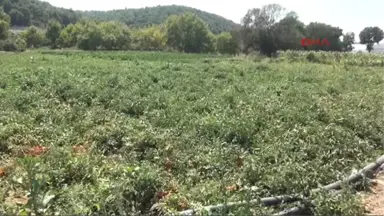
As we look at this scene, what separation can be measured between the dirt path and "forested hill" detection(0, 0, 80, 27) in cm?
13202

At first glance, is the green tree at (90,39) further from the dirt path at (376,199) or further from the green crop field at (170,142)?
the dirt path at (376,199)

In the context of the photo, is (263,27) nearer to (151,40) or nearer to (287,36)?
(287,36)

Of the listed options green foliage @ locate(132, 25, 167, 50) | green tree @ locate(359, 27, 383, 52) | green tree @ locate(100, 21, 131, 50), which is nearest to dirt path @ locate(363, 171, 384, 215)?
green tree @ locate(100, 21, 131, 50)

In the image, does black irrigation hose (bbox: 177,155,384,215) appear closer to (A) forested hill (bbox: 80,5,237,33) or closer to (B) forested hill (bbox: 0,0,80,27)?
(B) forested hill (bbox: 0,0,80,27)

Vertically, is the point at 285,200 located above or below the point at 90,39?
above

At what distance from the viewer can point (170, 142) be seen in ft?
29.2

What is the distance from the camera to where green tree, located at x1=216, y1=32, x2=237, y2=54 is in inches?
2972

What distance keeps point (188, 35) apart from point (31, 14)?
232 feet

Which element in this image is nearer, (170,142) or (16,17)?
(170,142)

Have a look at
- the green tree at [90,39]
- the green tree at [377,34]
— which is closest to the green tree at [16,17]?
the green tree at [90,39]

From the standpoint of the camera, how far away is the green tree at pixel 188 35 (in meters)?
83.1

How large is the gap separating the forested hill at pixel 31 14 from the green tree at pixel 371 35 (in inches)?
3593

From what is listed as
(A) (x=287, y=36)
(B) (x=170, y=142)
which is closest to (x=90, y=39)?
(A) (x=287, y=36)

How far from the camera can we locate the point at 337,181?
6758 millimetres
